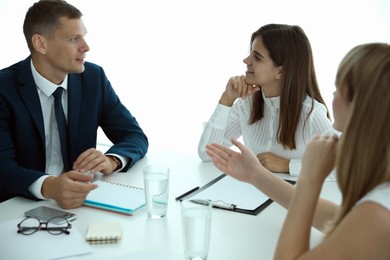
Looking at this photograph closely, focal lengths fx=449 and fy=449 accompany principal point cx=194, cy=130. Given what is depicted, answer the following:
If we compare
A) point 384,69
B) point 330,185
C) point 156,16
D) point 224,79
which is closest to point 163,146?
point 224,79

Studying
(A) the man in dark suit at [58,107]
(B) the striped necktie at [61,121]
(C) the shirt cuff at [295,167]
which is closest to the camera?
(C) the shirt cuff at [295,167]

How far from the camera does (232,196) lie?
143 centimetres

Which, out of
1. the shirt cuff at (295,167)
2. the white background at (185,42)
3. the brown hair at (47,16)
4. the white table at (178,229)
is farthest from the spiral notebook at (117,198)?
the white background at (185,42)

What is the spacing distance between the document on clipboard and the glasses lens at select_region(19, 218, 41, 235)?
458 millimetres

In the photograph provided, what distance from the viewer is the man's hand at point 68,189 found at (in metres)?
1.32

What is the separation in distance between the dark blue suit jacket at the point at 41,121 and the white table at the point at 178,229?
32 centimetres

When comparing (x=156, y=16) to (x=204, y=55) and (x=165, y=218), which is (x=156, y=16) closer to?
(x=204, y=55)

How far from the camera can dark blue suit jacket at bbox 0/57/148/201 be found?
176cm

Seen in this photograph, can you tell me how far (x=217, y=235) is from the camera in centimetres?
117

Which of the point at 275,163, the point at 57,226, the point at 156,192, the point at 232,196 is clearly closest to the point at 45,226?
the point at 57,226

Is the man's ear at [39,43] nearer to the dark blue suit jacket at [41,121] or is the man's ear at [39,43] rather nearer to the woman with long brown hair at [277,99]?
the dark blue suit jacket at [41,121]

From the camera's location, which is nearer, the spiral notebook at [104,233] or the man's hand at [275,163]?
the spiral notebook at [104,233]

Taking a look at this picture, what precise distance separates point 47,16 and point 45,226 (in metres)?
1.21

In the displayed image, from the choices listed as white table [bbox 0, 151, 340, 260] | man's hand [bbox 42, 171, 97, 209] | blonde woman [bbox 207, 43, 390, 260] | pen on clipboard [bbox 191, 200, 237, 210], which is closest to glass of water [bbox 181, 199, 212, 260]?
white table [bbox 0, 151, 340, 260]
